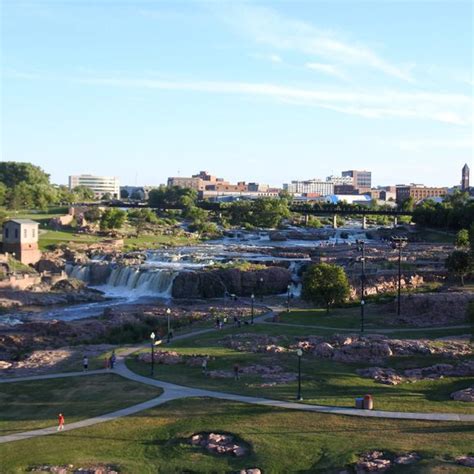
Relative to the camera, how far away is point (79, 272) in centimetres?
8900

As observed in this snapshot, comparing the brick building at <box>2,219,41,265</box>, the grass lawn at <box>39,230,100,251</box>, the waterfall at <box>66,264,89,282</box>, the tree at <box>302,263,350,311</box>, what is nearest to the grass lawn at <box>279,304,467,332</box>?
the tree at <box>302,263,350,311</box>

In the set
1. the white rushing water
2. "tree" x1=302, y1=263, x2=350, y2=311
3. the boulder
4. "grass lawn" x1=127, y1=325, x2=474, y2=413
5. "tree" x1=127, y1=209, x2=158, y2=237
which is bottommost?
the white rushing water

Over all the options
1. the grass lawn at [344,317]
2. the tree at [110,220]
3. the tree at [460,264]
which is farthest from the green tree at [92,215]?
the tree at [460,264]

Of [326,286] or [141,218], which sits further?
[141,218]

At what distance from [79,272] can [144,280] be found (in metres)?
11.5

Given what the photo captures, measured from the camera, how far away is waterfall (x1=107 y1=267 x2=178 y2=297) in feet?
263

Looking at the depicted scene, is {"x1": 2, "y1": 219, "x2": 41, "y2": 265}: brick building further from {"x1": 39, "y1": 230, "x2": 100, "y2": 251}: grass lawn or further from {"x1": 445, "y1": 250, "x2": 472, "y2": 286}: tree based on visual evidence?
{"x1": 445, "y1": 250, "x2": 472, "y2": 286}: tree

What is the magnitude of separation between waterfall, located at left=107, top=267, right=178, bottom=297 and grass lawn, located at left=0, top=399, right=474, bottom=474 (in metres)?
51.3

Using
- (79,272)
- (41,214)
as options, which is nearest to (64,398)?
(79,272)

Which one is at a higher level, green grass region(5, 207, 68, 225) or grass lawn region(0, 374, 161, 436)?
green grass region(5, 207, 68, 225)

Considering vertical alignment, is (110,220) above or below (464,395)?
above

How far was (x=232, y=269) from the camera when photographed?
80188mm

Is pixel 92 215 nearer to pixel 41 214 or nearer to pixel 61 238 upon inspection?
pixel 41 214

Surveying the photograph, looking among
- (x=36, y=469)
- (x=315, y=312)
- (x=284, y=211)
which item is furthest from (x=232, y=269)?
(x=284, y=211)
